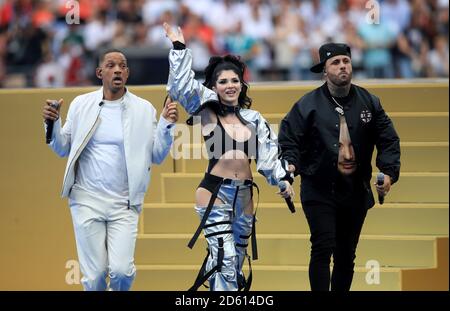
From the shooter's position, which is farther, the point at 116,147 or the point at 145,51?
the point at 145,51

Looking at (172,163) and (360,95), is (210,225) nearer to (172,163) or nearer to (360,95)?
(360,95)

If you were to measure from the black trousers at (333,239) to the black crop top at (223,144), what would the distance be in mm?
636

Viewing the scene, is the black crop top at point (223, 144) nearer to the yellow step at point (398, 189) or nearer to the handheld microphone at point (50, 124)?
the handheld microphone at point (50, 124)

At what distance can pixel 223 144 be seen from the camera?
12484mm

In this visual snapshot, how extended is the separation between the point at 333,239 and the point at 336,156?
0.65m

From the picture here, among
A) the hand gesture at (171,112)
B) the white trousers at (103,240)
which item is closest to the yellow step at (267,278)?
the white trousers at (103,240)

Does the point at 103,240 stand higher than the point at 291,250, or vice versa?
the point at 103,240

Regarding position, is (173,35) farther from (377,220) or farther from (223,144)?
(377,220)

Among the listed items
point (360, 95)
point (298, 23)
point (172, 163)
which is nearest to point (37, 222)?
point (172, 163)

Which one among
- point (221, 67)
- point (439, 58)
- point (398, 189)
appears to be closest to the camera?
point (221, 67)

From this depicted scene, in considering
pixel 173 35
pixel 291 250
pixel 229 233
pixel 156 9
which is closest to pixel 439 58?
pixel 156 9

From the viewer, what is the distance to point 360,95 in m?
12.9

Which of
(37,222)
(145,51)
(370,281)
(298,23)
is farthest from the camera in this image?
(298,23)

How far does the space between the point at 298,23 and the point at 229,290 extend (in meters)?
9.14
